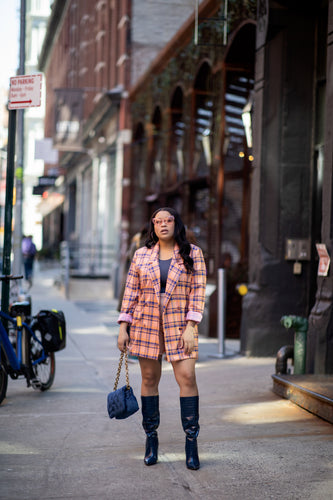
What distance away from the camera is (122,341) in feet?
16.2

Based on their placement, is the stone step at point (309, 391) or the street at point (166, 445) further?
the stone step at point (309, 391)

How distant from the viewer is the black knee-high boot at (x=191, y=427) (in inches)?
191

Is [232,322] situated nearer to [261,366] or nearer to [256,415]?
[261,366]

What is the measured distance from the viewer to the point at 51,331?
7586 millimetres

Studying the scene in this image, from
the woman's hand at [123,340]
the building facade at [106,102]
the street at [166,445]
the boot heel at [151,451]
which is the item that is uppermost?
the building facade at [106,102]

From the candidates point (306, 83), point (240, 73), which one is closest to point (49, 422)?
point (306, 83)

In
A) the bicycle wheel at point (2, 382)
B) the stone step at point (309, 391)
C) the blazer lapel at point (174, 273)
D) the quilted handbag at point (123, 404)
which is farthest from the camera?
the bicycle wheel at point (2, 382)

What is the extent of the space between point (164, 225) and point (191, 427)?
1.35m

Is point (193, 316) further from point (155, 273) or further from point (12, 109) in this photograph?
point (12, 109)

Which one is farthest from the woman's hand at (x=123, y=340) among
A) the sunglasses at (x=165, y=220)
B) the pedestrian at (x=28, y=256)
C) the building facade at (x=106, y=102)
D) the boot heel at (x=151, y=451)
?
the pedestrian at (x=28, y=256)

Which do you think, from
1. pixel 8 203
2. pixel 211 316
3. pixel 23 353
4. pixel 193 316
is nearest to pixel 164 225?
pixel 193 316

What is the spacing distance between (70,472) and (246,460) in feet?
3.99

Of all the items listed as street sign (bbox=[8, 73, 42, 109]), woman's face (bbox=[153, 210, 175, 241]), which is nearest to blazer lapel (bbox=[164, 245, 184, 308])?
woman's face (bbox=[153, 210, 175, 241])

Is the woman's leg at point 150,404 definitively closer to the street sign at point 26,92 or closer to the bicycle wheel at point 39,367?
the bicycle wheel at point 39,367
